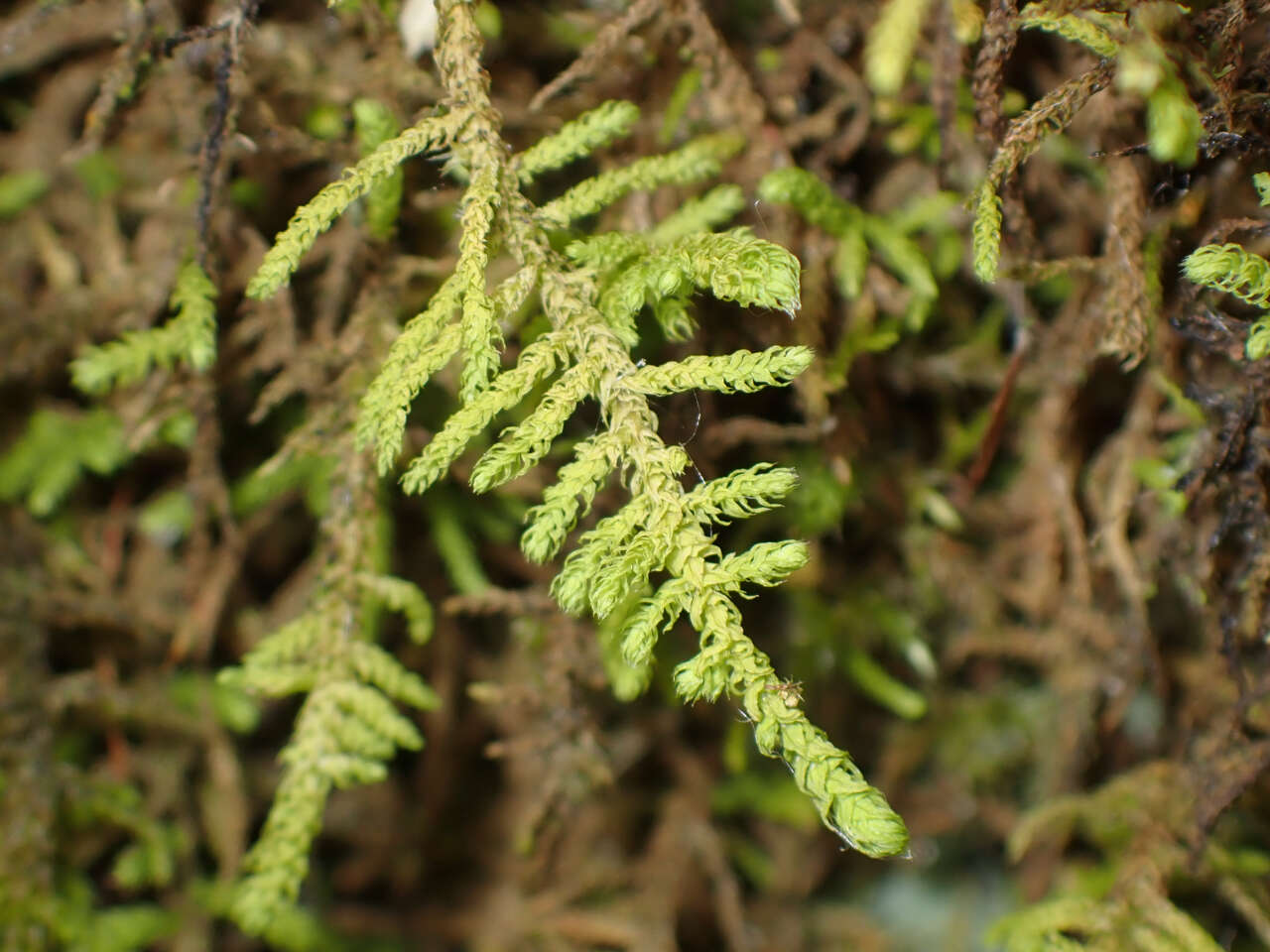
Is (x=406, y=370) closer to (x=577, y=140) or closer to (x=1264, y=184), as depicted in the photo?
(x=577, y=140)

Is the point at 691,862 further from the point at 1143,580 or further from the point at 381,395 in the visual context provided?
the point at 381,395

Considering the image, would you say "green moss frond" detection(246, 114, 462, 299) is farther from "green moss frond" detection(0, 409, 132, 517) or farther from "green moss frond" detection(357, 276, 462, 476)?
"green moss frond" detection(0, 409, 132, 517)

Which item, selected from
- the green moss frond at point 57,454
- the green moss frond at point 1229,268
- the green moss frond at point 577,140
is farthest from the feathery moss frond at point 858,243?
the green moss frond at point 57,454

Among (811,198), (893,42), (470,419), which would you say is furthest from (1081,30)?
(470,419)

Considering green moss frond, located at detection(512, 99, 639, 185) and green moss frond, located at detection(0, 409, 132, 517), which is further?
green moss frond, located at detection(0, 409, 132, 517)

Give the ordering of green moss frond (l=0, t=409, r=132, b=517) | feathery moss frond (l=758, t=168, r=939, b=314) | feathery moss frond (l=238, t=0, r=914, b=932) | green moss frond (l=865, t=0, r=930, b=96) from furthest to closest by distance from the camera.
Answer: green moss frond (l=0, t=409, r=132, b=517) < feathery moss frond (l=758, t=168, r=939, b=314) < green moss frond (l=865, t=0, r=930, b=96) < feathery moss frond (l=238, t=0, r=914, b=932)

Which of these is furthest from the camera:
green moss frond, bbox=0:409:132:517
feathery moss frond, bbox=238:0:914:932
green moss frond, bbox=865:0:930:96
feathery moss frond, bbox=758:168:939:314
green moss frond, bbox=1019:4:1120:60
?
green moss frond, bbox=0:409:132:517

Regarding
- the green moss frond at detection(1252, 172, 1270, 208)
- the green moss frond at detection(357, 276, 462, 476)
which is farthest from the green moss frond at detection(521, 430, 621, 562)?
the green moss frond at detection(1252, 172, 1270, 208)

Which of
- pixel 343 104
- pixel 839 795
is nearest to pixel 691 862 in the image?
pixel 839 795

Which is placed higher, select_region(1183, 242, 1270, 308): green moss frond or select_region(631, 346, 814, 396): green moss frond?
select_region(631, 346, 814, 396): green moss frond
